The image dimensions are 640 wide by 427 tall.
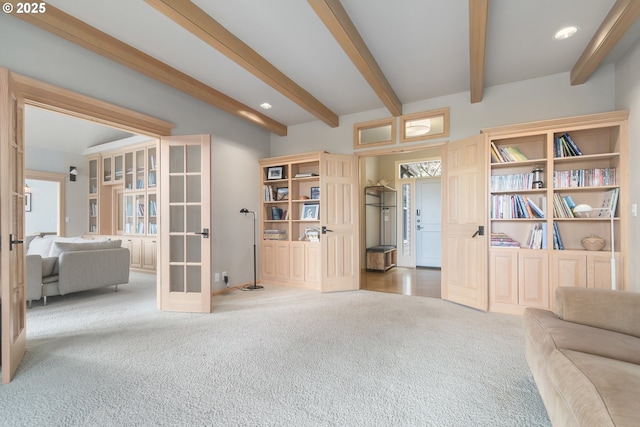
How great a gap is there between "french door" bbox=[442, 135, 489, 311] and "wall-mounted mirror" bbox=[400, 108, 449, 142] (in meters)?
0.30

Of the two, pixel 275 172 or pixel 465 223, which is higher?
pixel 275 172

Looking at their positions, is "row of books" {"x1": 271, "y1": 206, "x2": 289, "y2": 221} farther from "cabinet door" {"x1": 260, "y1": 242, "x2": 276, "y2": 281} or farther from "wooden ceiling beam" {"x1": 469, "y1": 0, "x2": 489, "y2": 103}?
"wooden ceiling beam" {"x1": 469, "y1": 0, "x2": 489, "y2": 103}

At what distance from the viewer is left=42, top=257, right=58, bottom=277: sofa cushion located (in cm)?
387

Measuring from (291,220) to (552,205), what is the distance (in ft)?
11.5

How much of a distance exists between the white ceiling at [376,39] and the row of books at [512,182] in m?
1.22

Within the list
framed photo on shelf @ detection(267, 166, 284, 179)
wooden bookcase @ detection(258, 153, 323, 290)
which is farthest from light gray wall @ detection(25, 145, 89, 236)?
framed photo on shelf @ detection(267, 166, 284, 179)

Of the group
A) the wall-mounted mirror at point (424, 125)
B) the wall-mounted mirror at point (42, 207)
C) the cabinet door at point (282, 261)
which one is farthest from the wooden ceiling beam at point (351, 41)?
the wall-mounted mirror at point (42, 207)

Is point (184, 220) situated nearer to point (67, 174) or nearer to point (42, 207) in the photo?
point (67, 174)

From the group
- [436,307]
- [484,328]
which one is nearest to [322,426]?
[484,328]

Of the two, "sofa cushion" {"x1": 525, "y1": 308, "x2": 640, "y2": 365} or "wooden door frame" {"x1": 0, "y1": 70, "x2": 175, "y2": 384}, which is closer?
"sofa cushion" {"x1": 525, "y1": 308, "x2": 640, "y2": 365}

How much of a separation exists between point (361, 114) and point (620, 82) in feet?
9.82

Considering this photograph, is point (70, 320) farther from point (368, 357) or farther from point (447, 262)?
point (447, 262)

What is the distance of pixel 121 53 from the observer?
9.08ft

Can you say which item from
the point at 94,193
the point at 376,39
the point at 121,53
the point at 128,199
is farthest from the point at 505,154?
the point at 94,193
